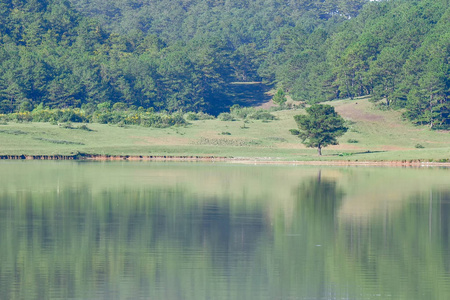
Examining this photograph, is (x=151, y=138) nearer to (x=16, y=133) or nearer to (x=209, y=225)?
(x=16, y=133)

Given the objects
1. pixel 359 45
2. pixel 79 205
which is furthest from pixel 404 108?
pixel 79 205

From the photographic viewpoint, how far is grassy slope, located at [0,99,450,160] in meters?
85.9

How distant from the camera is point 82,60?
166 meters

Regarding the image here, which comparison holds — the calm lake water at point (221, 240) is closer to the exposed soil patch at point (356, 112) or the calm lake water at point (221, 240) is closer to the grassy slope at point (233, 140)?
the grassy slope at point (233, 140)

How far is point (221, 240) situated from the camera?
28.9 metres

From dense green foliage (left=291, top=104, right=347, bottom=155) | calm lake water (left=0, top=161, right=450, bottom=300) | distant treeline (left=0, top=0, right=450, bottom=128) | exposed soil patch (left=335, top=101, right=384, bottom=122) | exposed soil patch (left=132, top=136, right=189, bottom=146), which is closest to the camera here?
calm lake water (left=0, top=161, right=450, bottom=300)

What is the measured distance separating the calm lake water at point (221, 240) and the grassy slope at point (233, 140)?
3349 cm

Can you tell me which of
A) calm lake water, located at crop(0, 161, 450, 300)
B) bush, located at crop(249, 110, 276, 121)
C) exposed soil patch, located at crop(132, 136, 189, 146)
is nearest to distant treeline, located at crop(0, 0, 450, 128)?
bush, located at crop(249, 110, 276, 121)

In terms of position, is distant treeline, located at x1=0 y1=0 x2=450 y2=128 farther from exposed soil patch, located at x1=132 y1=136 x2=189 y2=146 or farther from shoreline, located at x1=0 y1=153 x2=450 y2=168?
exposed soil patch, located at x1=132 y1=136 x2=189 y2=146

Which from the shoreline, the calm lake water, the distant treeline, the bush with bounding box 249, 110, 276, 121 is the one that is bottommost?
the calm lake water

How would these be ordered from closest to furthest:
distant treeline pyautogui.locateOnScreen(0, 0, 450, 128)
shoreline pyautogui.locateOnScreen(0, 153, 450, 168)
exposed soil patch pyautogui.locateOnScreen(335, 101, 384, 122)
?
shoreline pyautogui.locateOnScreen(0, 153, 450, 168) → exposed soil patch pyautogui.locateOnScreen(335, 101, 384, 122) → distant treeline pyautogui.locateOnScreen(0, 0, 450, 128)

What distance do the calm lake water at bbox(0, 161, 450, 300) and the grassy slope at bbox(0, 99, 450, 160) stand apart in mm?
33493

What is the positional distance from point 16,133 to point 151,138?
15.6m

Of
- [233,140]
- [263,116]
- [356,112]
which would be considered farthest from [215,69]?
[233,140]
